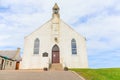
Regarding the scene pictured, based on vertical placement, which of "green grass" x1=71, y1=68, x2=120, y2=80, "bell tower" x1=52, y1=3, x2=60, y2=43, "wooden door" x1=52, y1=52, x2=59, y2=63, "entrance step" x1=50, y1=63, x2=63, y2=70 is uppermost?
"bell tower" x1=52, y1=3, x2=60, y2=43

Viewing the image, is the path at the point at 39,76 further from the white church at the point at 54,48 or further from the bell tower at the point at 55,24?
the bell tower at the point at 55,24

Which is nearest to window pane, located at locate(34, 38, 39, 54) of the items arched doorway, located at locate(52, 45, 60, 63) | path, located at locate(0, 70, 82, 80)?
arched doorway, located at locate(52, 45, 60, 63)

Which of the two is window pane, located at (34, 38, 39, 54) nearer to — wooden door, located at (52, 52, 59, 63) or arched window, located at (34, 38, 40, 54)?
arched window, located at (34, 38, 40, 54)

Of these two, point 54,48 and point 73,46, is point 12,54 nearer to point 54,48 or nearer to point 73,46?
point 54,48

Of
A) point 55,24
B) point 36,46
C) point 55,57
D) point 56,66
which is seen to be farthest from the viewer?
point 55,24

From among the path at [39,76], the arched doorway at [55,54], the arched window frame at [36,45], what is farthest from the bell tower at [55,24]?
the path at [39,76]

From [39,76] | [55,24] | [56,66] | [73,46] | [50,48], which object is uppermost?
[55,24]

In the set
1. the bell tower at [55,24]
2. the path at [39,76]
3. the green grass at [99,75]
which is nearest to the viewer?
the path at [39,76]

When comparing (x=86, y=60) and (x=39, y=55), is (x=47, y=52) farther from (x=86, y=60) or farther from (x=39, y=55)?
(x=86, y=60)

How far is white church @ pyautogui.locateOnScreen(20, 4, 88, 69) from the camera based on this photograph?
1065 inches

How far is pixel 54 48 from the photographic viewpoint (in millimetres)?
28203

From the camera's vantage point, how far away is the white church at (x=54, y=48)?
27.0 metres

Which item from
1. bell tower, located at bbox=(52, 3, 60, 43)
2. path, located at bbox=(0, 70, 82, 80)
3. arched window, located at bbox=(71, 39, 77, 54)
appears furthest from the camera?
bell tower, located at bbox=(52, 3, 60, 43)

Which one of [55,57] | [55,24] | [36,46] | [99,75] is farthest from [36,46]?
[99,75]
